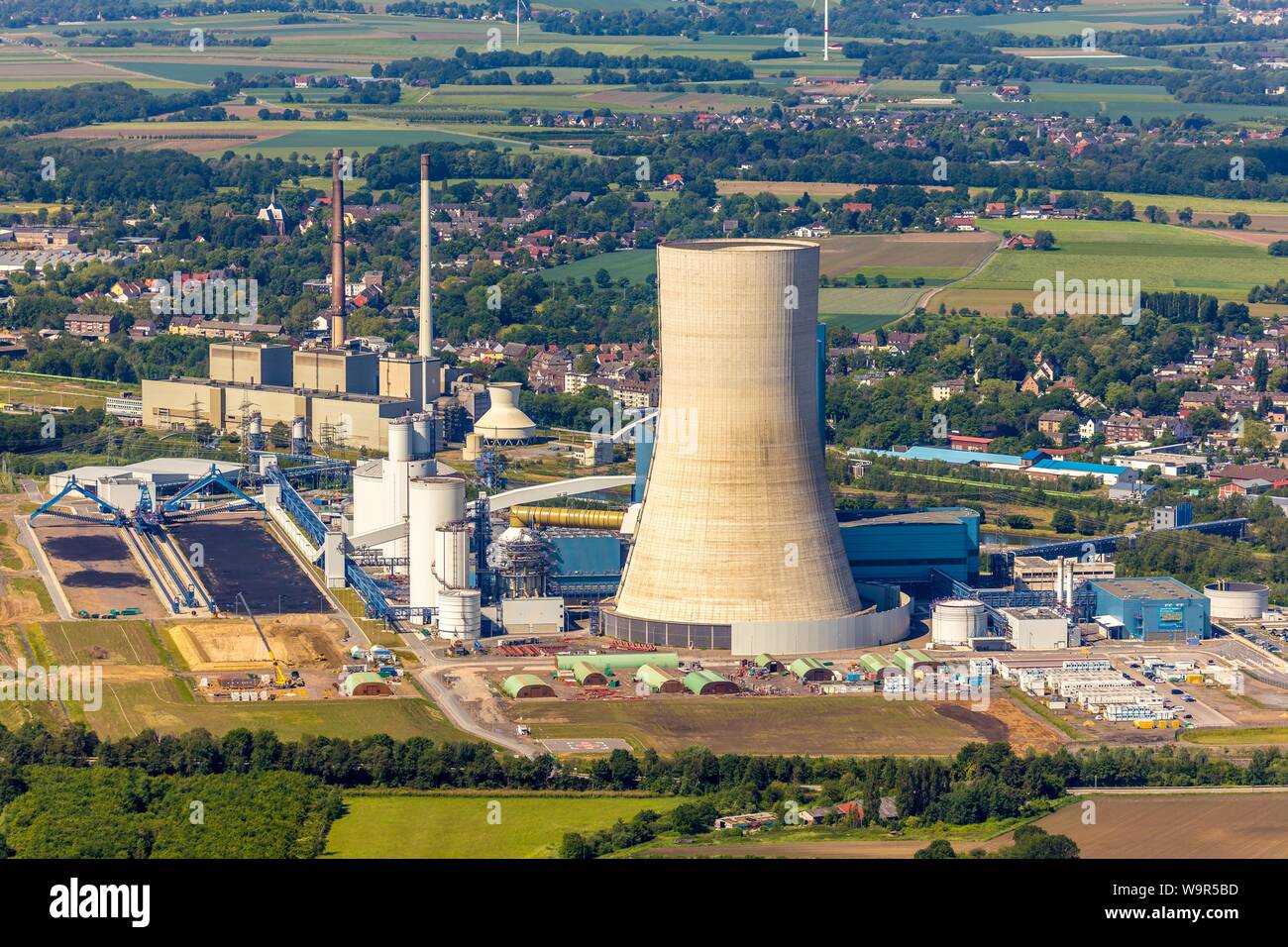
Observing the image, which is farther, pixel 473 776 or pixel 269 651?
pixel 269 651

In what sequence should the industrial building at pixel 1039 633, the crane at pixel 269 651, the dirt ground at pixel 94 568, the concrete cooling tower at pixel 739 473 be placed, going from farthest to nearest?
1. the dirt ground at pixel 94 568
2. the industrial building at pixel 1039 633
3. the concrete cooling tower at pixel 739 473
4. the crane at pixel 269 651

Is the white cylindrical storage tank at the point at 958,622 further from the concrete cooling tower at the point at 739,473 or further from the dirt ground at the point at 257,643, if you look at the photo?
the dirt ground at the point at 257,643

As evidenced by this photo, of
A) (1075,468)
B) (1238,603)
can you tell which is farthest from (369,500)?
(1075,468)

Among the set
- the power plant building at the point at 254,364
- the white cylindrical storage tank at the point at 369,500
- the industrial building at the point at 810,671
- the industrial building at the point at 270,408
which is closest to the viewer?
the industrial building at the point at 810,671

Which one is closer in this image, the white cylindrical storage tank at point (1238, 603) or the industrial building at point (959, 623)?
the industrial building at point (959, 623)

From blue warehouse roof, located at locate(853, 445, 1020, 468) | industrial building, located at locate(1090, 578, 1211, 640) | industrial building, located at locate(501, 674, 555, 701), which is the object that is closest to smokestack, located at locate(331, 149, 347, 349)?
blue warehouse roof, located at locate(853, 445, 1020, 468)

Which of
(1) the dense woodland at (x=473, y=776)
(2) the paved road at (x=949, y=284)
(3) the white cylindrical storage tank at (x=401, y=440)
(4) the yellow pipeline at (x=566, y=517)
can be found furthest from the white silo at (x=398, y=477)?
(2) the paved road at (x=949, y=284)

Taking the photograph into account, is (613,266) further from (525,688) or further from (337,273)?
(525,688)

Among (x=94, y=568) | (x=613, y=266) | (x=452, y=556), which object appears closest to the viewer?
(x=452, y=556)
